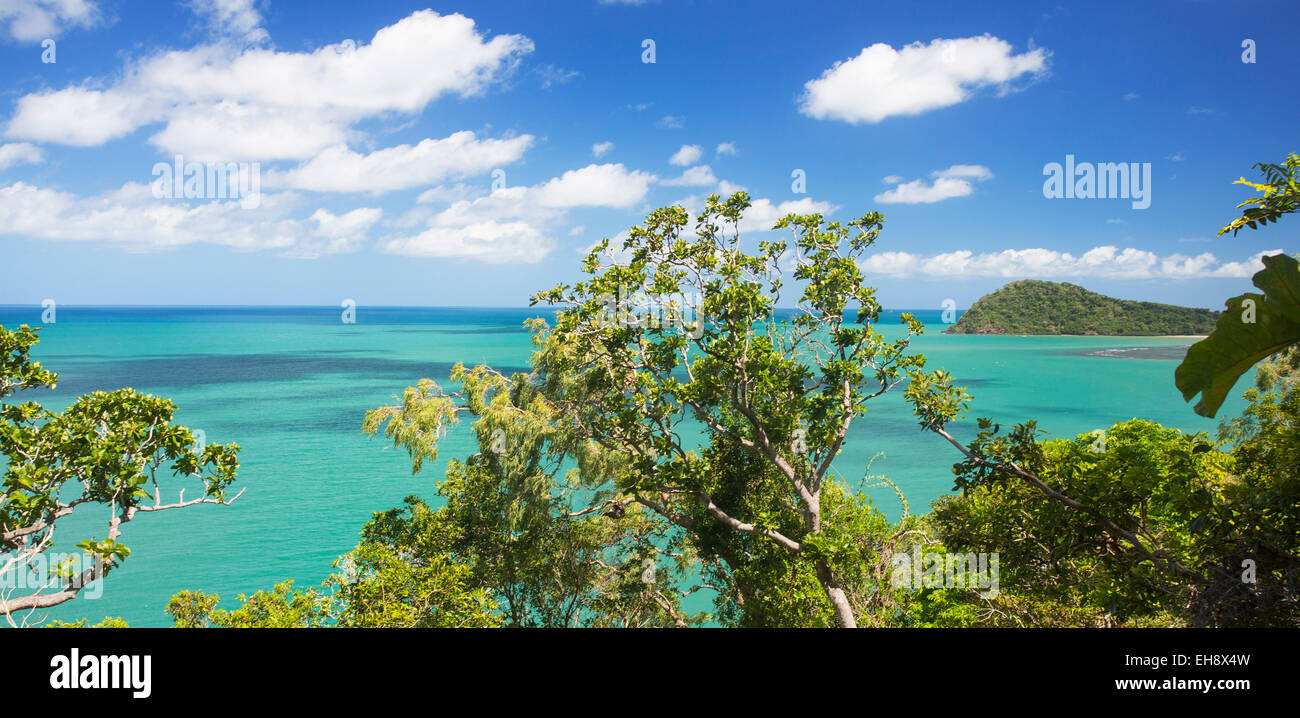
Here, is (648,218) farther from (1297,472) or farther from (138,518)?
(138,518)

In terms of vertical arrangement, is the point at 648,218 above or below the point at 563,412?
above

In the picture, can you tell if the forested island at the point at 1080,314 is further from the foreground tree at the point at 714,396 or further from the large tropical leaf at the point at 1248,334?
the large tropical leaf at the point at 1248,334

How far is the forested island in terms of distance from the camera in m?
97.2

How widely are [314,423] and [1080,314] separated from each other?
356 ft

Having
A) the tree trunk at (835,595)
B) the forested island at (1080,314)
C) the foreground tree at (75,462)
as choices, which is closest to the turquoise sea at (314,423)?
the forested island at (1080,314)

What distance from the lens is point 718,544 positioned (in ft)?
34.1

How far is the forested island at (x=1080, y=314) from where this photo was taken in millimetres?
97188

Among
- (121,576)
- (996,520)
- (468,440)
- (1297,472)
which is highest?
(1297,472)

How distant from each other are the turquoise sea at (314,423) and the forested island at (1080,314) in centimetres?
913

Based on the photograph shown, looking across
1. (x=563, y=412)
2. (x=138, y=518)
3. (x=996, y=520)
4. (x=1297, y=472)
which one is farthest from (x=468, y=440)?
(x=1297, y=472)

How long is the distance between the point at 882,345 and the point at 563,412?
4.61 meters

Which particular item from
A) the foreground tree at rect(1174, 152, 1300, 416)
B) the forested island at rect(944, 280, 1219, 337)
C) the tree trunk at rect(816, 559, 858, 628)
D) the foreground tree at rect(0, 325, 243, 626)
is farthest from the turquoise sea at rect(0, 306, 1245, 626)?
the foreground tree at rect(1174, 152, 1300, 416)
